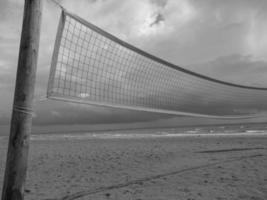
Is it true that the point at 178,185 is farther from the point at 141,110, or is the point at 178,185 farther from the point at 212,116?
the point at 212,116

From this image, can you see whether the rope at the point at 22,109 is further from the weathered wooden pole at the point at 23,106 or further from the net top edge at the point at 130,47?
the net top edge at the point at 130,47

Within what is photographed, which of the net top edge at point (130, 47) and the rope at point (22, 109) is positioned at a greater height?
the net top edge at point (130, 47)

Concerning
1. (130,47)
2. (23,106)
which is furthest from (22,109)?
(130,47)

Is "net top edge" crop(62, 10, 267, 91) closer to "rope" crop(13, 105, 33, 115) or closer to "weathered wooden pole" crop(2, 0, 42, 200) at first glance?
"weathered wooden pole" crop(2, 0, 42, 200)

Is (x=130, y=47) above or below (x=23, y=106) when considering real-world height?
above

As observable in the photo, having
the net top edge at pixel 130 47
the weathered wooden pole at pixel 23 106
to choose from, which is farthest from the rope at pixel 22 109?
the net top edge at pixel 130 47

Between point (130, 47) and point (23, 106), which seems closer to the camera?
point (23, 106)

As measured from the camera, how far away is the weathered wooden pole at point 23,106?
2.30m

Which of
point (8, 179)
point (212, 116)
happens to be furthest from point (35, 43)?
point (212, 116)

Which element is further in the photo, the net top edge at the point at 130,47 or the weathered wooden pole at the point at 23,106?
the net top edge at the point at 130,47

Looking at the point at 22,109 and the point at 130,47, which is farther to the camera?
the point at 130,47

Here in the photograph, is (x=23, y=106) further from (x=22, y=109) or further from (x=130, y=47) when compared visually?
(x=130, y=47)

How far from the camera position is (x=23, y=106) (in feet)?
7.64

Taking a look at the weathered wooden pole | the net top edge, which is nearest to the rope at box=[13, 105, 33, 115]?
the weathered wooden pole
